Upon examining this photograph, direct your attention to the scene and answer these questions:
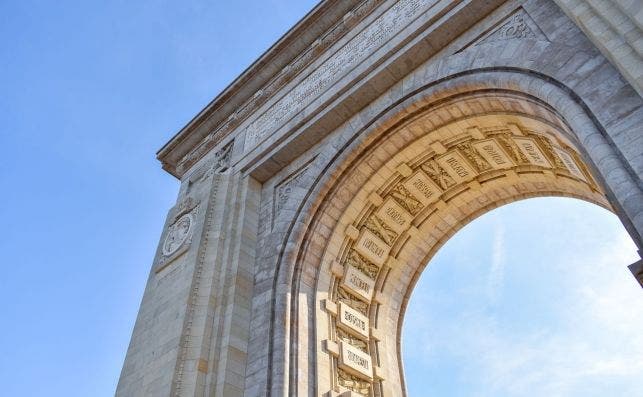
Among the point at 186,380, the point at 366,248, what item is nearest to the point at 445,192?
the point at 366,248

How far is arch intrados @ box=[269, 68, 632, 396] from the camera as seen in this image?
6.64m

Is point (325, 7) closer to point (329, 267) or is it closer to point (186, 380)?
point (329, 267)

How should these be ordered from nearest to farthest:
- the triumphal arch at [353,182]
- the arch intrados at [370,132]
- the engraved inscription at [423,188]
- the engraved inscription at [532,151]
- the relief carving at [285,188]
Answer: the arch intrados at [370,132] → the triumphal arch at [353,182] → the engraved inscription at [532,151] → the engraved inscription at [423,188] → the relief carving at [285,188]

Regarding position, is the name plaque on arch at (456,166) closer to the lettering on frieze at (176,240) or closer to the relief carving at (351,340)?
the relief carving at (351,340)

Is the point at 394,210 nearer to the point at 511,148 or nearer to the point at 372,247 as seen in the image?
the point at 372,247

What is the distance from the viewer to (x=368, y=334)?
30.2 feet

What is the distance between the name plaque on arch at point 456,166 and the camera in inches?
354

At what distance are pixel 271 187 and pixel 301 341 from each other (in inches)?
129

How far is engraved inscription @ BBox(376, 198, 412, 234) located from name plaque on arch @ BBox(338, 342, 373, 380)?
7.38 feet

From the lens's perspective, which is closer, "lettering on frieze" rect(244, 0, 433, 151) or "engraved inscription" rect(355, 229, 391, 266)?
"lettering on frieze" rect(244, 0, 433, 151)

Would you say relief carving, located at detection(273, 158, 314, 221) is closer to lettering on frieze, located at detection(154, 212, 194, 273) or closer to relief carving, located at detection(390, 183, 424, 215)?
relief carving, located at detection(390, 183, 424, 215)

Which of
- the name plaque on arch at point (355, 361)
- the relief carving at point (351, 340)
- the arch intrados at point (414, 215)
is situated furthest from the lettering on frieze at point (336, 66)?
the name plaque on arch at point (355, 361)

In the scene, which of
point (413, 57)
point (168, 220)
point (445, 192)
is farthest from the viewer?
point (168, 220)

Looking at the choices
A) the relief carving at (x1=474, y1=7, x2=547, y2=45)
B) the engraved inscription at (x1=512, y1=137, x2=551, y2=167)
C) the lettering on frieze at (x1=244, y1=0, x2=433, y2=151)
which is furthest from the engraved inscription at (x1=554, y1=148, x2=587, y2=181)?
the lettering on frieze at (x1=244, y1=0, x2=433, y2=151)
